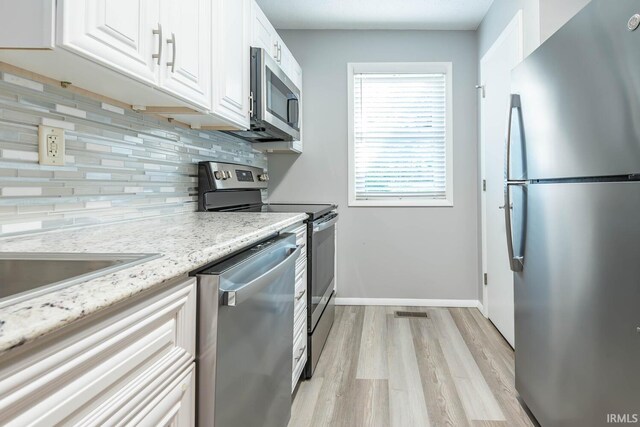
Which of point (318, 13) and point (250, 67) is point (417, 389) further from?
point (318, 13)

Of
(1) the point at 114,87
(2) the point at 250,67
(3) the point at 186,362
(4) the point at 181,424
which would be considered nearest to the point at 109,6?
(1) the point at 114,87

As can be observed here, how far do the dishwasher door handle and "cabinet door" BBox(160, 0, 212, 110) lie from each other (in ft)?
2.24

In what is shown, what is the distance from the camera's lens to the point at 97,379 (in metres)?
0.53

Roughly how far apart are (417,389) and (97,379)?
1804 mm

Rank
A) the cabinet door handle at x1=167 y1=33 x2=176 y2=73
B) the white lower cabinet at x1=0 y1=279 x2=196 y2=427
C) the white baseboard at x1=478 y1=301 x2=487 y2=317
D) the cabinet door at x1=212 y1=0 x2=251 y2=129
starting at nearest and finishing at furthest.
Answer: the white lower cabinet at x1=0 y1=279 x2=196 y2=427, the cabinet door handle at x1=167 y1=33 x2=176 y2=73, the cabinet door at x1=212 y1=0 x2=251 y2=129, the white baseboard at x1=478 y1=301 x2=487 y2=317

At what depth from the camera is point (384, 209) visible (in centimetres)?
351

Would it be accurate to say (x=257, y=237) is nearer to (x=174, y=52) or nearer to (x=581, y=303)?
(x=174, y=52)

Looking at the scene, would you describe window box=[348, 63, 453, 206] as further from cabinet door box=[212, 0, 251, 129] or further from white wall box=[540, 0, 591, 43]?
cabinet door box=[212, 0, 251, 129]

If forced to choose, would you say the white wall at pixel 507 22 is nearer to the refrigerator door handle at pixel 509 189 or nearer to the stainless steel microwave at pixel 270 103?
the refrigerator door handle at pixel 509 189

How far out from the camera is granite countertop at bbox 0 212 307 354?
17.1 inches

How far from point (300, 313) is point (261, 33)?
5.27 ft

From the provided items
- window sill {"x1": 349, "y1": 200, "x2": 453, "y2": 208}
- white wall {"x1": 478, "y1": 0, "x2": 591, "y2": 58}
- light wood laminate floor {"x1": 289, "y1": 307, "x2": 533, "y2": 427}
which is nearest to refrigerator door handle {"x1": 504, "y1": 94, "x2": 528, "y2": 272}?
white wall {"x1": 478, "y1": 0, "x2": 591, "y2": 58}

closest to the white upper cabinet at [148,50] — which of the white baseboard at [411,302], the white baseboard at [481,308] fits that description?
the white baseboard at [411,302]

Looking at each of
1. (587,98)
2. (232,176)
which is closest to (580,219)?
(587,98)
